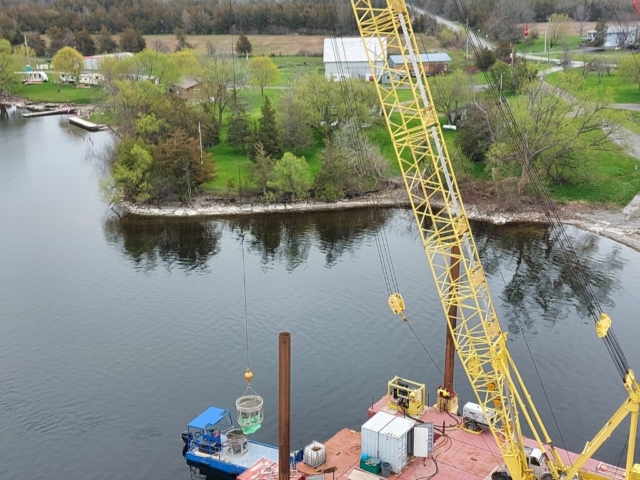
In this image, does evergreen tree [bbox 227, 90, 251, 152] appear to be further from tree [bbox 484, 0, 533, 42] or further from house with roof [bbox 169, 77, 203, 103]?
tree [bbox 484, 0, 533, 42]

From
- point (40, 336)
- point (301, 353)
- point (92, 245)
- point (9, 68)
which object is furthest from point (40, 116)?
point (301, 353)

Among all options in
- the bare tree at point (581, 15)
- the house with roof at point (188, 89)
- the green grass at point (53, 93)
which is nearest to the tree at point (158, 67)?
the house with roof at point (188, 89)

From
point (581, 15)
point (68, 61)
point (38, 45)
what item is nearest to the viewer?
point (68, 61)

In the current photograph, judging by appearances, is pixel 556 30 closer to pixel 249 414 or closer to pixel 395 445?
pixel 395 445

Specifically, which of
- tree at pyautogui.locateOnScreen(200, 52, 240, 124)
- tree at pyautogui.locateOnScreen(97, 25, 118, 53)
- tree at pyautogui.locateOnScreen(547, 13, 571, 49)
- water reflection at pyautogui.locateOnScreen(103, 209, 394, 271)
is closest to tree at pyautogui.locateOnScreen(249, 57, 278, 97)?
tree at pyautogui.locateOnScreen(200, 52, 240, 124)

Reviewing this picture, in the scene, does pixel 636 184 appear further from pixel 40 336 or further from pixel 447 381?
pixel 40 336

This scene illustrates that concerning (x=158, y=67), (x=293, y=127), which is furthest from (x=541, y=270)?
(x=158, y=67)

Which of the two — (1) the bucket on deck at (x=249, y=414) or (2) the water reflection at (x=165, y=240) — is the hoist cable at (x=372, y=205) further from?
(1) the bucket on deck at (x=249, y=414)
